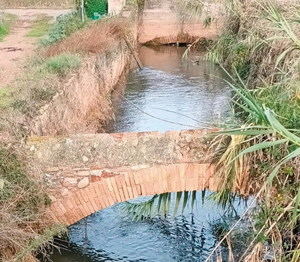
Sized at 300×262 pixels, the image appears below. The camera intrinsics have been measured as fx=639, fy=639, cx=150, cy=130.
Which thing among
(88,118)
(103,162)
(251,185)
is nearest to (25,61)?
(88,118)

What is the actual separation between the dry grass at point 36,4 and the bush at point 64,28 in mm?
4655

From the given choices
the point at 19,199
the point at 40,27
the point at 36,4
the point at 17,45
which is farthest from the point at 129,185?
the point at 36,4

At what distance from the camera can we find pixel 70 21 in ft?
60.1

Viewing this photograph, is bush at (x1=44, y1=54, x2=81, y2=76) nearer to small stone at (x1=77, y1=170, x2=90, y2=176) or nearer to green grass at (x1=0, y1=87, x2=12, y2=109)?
green grass at (x1=0, y1=87, x2=12, y2=109)

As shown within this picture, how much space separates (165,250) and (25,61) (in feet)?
21.5

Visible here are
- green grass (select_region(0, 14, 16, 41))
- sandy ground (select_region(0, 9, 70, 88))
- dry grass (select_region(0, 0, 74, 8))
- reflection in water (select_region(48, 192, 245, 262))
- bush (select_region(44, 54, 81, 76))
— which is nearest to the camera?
reflection in water (select_region(48, 192, 245, 262))

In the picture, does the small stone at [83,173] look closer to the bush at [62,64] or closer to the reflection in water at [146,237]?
the reflection in water at [146,237]

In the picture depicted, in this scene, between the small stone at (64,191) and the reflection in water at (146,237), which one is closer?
the small stone at (64,191)

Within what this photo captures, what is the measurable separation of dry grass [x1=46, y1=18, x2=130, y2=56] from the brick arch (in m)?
7.07

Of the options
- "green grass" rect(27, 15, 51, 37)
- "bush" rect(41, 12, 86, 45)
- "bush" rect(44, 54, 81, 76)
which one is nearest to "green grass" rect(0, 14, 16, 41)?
"green grass" rect(27, 15, 51, 37)

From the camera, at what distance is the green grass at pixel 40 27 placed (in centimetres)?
1845

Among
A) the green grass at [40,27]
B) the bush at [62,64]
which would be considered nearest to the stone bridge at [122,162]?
the bush at [62,64]

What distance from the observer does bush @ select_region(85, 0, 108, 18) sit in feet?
69.6

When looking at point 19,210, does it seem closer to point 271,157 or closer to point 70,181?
point 70,181
